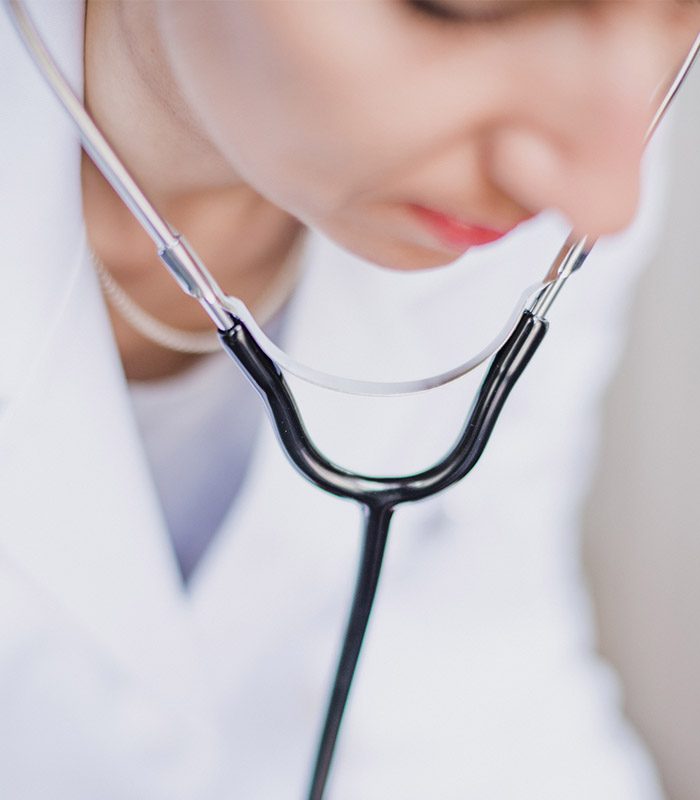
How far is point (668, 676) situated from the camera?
1181 millimetres

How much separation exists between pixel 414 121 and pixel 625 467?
0.90 metres

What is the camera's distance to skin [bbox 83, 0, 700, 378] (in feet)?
1.27

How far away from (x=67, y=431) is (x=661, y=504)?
855mm

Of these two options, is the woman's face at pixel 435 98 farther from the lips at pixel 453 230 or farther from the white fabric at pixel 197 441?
the white fabric at pixel 197 441

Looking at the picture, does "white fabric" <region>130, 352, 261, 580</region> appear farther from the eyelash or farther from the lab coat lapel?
the eyelash

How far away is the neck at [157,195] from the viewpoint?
0.50m

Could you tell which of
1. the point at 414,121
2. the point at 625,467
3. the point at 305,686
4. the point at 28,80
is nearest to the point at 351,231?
the point at 414,121

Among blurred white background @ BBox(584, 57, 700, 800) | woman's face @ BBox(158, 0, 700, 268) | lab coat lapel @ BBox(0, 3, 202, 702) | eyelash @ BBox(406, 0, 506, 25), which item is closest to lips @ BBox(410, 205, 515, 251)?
woman's face @ BBox(158, 0, 700, 268)

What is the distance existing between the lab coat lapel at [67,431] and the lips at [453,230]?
21cm

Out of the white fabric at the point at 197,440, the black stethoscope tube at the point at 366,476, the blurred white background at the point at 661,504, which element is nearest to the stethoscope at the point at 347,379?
the black stethoscope tube at the point at 366,476

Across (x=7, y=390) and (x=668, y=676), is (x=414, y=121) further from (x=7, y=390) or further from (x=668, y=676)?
(x=668, y=676)

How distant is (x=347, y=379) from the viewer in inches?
18.3

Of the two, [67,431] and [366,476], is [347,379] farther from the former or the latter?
[67,431]

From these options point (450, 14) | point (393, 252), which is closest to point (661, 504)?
point (393, 252)
